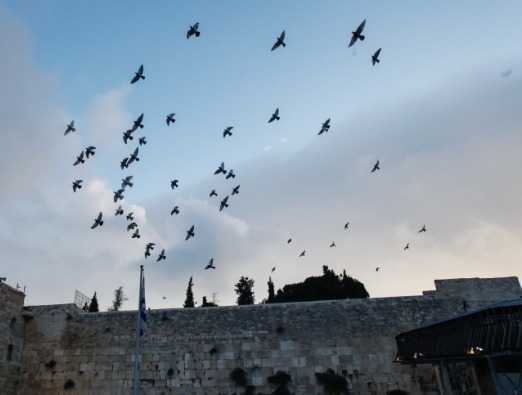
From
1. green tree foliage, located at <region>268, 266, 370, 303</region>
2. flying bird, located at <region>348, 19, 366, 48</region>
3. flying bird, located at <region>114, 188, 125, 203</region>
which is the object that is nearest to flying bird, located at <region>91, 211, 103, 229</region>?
flying bird, located at <region>114, 188, 125, 203</region>

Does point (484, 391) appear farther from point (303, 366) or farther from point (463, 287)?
point (303, 366)

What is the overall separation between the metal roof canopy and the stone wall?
1728 centimetres

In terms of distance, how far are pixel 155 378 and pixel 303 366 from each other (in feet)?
22.3

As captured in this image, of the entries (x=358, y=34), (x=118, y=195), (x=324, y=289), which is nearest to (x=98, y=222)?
(x=118, y=195)

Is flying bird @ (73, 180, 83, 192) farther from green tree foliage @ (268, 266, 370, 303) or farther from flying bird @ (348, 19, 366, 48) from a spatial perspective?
green tree foliage @ (268, 266, 370, 303)

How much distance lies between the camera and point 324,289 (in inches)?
1331

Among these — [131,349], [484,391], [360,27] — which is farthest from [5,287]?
[484,391]

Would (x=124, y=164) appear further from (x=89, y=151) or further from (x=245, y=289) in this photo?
(x=245, y=289)

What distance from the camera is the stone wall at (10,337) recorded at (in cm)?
1838

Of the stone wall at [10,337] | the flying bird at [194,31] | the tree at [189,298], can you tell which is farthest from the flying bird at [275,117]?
the tree at [189,298]

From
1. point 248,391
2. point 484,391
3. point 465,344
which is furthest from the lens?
point 248,391

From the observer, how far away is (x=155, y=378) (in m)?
18.9

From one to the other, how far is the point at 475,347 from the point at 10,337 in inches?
761

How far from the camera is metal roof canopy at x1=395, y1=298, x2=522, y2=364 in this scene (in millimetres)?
11078
